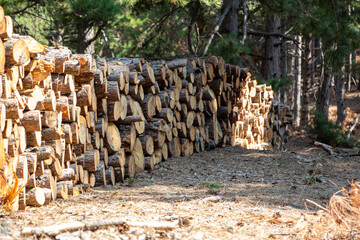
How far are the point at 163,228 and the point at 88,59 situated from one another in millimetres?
2126

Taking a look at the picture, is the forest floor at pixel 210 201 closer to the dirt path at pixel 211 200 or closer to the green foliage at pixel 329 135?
the dirt path at pixel 211 200

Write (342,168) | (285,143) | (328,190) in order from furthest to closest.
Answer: (285,143) → (342,168) → (328,190)

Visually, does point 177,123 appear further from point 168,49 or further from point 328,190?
point 168,49

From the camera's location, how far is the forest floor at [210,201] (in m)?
2.65

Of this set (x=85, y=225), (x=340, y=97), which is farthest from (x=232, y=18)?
(x=340, y=97)

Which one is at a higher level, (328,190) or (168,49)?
(168,49)

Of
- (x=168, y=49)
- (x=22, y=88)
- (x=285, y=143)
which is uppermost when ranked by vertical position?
(x=168, y=49)

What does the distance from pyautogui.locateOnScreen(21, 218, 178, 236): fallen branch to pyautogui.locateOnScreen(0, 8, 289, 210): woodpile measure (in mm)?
684

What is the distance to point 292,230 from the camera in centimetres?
278

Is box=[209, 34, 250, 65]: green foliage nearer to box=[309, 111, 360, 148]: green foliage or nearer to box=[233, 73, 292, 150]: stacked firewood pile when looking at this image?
box=[233, 73, 292, 150]: stacked firewood pile

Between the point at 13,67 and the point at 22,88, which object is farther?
the point at 22,88

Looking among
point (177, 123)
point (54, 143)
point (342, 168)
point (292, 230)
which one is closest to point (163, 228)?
point (292, 230)

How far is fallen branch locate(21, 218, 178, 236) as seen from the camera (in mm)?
2359

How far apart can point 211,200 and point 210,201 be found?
0.09 ft
